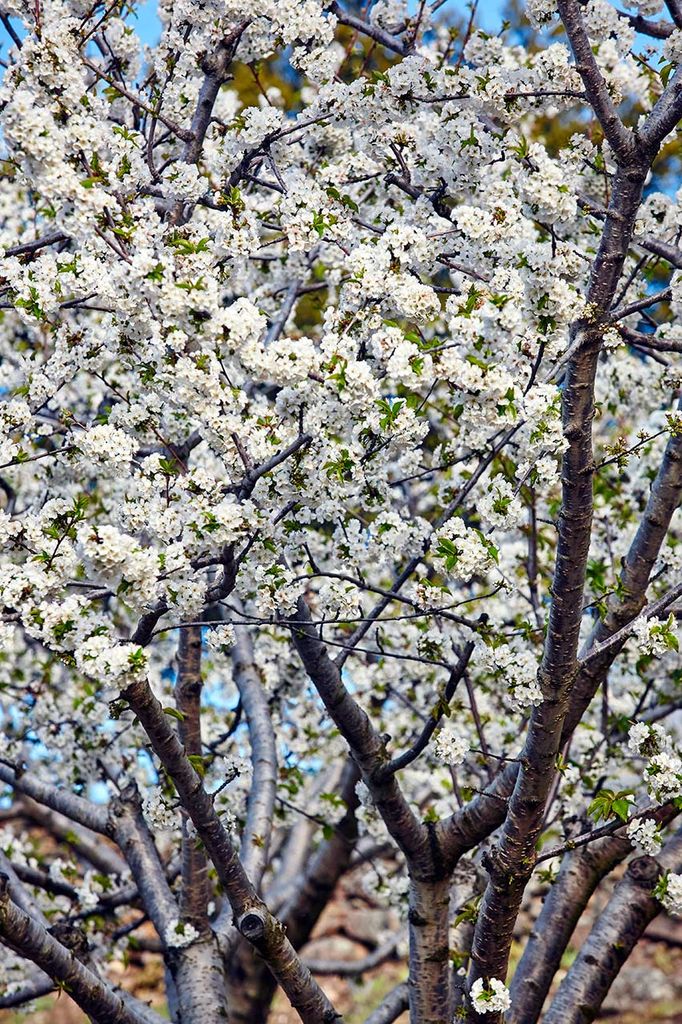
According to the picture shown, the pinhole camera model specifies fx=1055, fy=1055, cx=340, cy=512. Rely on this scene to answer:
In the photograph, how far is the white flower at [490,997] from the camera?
3.89 metres

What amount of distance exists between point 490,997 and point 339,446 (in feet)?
7.01

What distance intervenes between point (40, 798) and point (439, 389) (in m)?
4.33

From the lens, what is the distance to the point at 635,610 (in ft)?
14.7

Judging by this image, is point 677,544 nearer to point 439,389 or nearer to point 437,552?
point 437,552

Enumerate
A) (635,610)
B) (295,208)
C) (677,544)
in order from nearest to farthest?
(295,208), (635,610), (677,544)

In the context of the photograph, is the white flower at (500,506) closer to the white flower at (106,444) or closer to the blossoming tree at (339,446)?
the blossoming tree at (339,446)

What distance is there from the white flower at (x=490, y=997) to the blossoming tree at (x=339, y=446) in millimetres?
15

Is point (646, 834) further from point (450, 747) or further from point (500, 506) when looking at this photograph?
point (500, 506)

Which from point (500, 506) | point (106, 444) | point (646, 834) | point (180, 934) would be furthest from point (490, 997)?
point (106, 444)

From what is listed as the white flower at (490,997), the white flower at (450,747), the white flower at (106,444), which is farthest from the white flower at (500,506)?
the white flower at (490,997)

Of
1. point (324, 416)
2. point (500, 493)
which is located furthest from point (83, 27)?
point (500, 493)

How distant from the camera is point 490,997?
12.8 ft

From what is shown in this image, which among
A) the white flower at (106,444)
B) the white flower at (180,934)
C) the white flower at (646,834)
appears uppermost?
the white flower at (106,444)

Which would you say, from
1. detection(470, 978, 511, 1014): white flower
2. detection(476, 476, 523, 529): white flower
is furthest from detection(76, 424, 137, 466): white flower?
detection(470, 978, 511, 1014): white flower
